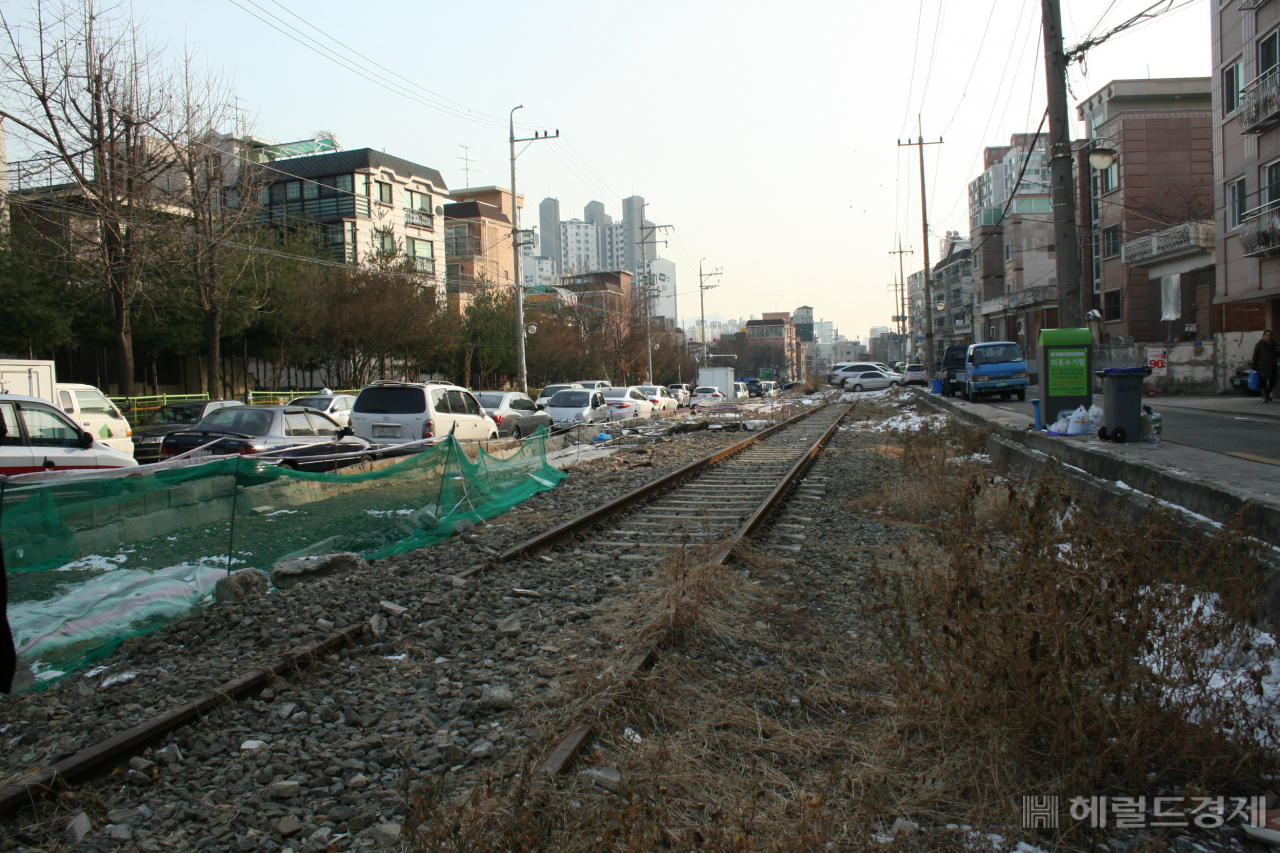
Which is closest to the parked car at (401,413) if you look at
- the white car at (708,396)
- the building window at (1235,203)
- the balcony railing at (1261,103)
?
the balcony railing at (1261,103)

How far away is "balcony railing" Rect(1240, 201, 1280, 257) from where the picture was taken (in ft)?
75.9

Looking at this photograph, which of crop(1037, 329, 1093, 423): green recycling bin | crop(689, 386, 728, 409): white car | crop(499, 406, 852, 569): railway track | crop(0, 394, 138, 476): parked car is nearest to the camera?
crop(499, 406, 852, 569): railway track

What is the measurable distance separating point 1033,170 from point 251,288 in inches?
3498

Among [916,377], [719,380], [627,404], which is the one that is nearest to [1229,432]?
[627,404]

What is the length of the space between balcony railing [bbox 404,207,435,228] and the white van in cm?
3792

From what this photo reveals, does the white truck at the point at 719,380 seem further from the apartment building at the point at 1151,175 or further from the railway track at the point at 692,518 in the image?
the railway track at the point at 692,518

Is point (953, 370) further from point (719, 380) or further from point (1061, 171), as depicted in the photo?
point (719, 380)

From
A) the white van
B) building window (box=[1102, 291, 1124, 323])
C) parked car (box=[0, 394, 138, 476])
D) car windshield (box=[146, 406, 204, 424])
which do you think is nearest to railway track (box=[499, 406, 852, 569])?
parked car (box=[0, 394, 138, 476])

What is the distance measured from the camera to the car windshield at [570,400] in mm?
26031

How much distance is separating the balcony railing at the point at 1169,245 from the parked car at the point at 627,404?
23.9 metres

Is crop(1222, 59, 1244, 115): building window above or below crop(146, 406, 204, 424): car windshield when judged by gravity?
above

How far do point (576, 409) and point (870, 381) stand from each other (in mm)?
42141

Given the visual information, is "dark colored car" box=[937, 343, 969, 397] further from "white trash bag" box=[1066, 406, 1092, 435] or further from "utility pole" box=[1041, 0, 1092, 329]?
"white trash bag" box=[1066, 406, 1092, 435]

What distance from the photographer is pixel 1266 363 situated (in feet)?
66.6
